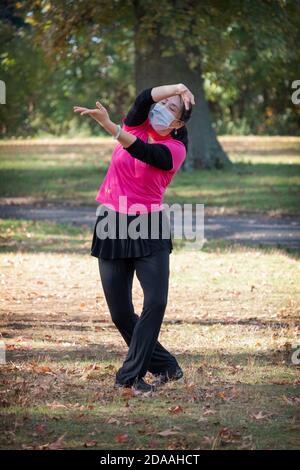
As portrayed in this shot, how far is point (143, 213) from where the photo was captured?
6668mm

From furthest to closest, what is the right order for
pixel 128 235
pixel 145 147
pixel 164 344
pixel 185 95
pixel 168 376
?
pixel 164 344 < pixel 168 376 < pixel 128 235 < pixel 185 95 < pixel 145 147

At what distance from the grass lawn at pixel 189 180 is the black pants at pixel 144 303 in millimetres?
12951

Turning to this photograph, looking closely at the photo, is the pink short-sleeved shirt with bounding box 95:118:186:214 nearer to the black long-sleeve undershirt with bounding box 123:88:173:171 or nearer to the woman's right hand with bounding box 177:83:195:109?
the black long-sleeve undershirt with bounding box 123:88:173:171

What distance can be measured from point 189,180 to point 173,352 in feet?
51.5

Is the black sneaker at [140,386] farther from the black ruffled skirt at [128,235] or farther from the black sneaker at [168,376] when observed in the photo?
the black ruffled skirt at [128,235]

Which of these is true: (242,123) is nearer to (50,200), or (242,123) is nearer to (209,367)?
(50,200)

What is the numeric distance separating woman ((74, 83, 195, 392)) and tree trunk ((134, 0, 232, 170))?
14770mm

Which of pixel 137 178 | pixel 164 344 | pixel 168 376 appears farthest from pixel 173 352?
pixel 137 178

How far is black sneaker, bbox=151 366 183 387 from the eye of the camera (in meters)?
7.09

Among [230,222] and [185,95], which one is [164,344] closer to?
[185,95]

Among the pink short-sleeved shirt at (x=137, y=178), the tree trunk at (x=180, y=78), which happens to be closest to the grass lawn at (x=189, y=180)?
the tree trunk at (x=180, y=78)

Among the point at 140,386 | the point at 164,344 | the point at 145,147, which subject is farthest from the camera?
the point at 164,344

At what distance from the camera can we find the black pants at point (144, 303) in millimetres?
6660

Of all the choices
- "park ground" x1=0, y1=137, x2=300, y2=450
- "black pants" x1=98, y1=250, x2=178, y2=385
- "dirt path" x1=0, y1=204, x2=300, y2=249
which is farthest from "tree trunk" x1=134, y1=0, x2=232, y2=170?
"black pants" x1=98, y1=250, x2=178, y2=385
